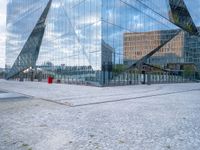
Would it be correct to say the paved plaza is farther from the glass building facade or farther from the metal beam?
the metal beam

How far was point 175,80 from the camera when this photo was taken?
174 feet

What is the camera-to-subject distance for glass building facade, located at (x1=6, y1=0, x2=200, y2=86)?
32094 millimetres

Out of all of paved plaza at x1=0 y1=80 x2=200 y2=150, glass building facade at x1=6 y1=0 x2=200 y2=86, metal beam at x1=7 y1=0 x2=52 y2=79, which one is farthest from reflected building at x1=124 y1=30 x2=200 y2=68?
paved plaza at x1=0 y1=80 x2=200 y2=150

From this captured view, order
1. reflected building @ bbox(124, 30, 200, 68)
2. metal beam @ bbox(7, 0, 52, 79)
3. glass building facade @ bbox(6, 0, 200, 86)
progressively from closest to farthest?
glass building facade @ bbox(6, 0, 200, 86) < reflected building @ bbox(124, 30, 200, 68) < metal beam @ bbox(7, 0, 52, 79)

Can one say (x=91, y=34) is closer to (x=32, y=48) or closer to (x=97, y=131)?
(x=32, y=48)

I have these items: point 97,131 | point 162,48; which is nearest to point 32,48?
point 162,48

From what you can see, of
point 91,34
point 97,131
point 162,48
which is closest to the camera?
point 97,131

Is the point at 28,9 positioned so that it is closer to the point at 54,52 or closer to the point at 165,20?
the point at 54,52

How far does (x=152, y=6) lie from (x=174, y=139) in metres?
39.6

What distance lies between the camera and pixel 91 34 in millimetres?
32750

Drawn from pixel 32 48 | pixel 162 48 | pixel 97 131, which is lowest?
pixel 97 131

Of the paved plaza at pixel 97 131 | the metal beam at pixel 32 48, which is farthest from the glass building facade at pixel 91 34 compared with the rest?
the paved plaza at pixel 97 131

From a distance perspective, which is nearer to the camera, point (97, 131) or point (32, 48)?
point (97, 131)

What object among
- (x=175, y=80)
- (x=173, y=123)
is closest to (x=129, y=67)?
(x=175, y=80)
